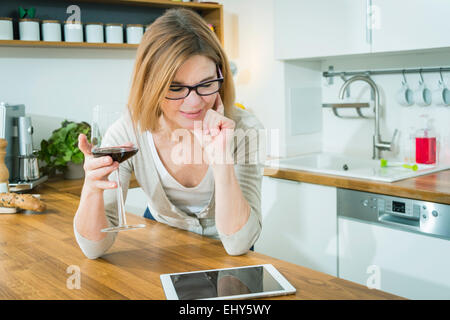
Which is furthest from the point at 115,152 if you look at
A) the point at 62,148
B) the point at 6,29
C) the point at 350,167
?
the point at 350,167

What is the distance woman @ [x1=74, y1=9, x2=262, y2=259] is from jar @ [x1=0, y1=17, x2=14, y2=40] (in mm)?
1410

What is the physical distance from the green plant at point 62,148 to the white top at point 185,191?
3.93 feet

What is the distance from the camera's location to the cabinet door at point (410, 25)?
2.25m

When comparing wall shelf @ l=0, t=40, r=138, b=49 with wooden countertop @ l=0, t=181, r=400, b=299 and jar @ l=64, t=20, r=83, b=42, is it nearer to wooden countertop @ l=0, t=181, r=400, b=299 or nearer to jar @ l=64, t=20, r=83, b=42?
jar @ l=64, t=20, r=83, b=42

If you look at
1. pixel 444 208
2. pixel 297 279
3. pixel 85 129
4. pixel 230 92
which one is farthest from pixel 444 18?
pixel 85 129

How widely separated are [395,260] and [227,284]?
1427 millimetres

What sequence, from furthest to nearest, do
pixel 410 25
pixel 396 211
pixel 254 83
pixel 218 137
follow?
pixel 254 83 → pixel 410 25 → pixel 396 211 → pixel 218 137

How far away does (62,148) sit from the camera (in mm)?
2643

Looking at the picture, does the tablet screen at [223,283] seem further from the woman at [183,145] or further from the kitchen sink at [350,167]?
the kitchen sink at [350,167]

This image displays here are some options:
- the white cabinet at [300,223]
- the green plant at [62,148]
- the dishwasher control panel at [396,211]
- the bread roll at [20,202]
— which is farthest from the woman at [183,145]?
the green plant at [62,148]

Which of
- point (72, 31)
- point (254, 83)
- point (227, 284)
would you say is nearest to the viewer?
point (227, 284)

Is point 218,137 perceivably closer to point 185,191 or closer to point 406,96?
point 185,191

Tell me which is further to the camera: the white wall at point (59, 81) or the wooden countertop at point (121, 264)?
the white wall at point (59, 81)
